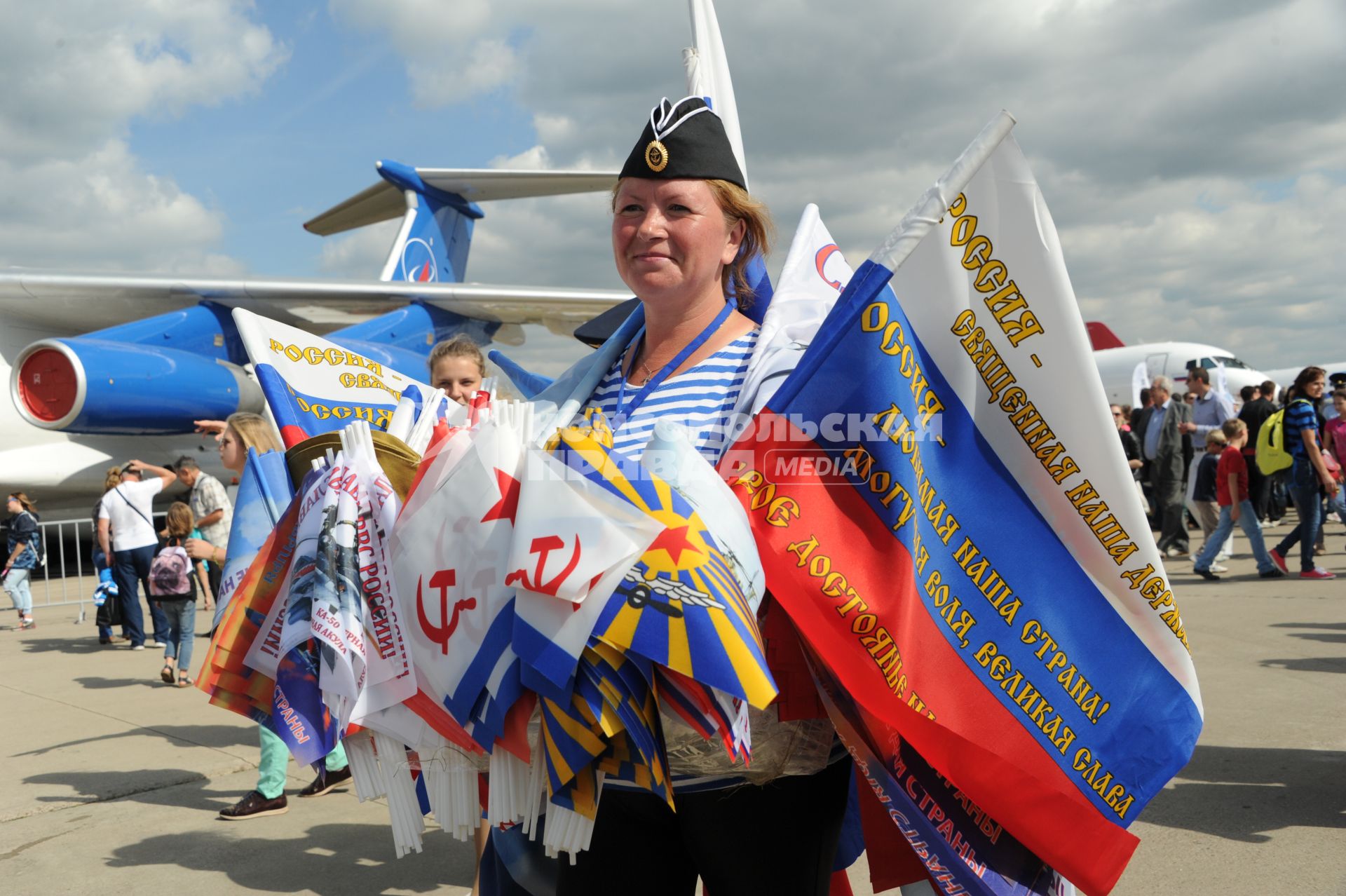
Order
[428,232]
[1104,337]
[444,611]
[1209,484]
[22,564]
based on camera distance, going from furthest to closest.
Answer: [1104,337], [428,232], [22,564], [1209,484], [444,611]

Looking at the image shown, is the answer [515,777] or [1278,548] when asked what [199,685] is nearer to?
[515,777]

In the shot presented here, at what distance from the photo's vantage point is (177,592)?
7238mm

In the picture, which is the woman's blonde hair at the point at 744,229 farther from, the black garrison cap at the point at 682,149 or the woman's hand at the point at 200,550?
the woman's hand at the point at 200,550

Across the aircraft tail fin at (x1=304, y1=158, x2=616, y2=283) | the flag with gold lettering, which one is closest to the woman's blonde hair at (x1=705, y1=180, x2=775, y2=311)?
the flag with gold lettering

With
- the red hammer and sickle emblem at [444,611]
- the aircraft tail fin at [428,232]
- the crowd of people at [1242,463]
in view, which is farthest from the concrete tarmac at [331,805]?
the aircraft tail fin at [428,232]

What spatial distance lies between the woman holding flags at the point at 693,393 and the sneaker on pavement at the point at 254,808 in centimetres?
326

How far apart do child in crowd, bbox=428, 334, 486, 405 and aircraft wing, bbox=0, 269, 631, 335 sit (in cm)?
977

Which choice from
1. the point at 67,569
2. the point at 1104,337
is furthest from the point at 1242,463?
the point at 1104,337

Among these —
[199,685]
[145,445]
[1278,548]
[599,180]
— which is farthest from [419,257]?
[199,685]

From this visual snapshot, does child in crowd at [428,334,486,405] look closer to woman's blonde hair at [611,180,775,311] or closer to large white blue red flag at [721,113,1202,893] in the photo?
woman's blonde hair at [611,180,775,311]

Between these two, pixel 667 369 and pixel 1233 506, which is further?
pixel 1233 506

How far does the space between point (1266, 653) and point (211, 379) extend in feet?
38.3

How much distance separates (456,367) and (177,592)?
4.22m

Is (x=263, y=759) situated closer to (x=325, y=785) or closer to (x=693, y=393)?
(x=325, y=785)
